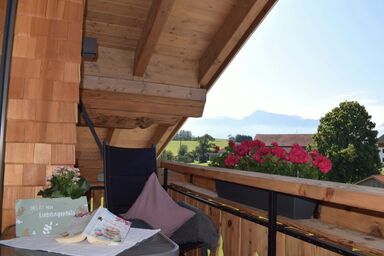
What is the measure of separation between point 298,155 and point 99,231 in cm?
126

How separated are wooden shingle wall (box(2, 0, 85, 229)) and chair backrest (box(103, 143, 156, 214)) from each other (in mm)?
739

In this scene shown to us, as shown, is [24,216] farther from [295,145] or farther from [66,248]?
[295,145]

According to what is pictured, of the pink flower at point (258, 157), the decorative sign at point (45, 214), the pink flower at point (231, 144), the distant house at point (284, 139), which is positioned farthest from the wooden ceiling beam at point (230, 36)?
the decorative sign at point (45, 214)

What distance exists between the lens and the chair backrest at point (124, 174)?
2.33 m

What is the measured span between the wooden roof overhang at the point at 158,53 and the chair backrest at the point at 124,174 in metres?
1.35

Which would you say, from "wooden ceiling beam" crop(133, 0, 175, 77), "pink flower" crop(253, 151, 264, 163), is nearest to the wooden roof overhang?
"wooden ceiling beam" crop(133, 0, 175, 77)

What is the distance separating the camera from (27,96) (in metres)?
1.55

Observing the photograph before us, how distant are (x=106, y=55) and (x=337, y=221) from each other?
301 cm

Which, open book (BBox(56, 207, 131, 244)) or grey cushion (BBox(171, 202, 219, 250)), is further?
grey cushion (BBox(171, 202, 219, 250))

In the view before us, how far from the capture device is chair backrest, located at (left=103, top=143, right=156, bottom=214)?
2.33 m

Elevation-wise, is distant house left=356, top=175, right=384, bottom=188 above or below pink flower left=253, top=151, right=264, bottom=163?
below

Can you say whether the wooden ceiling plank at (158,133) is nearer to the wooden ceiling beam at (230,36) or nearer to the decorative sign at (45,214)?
the wooden ceiling beam at (230,36)

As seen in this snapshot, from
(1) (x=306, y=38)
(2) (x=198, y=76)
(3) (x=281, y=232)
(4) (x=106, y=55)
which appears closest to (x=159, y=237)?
(3) (x=281, y=232)

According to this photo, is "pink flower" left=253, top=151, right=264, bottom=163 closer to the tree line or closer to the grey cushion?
the grey cushion
